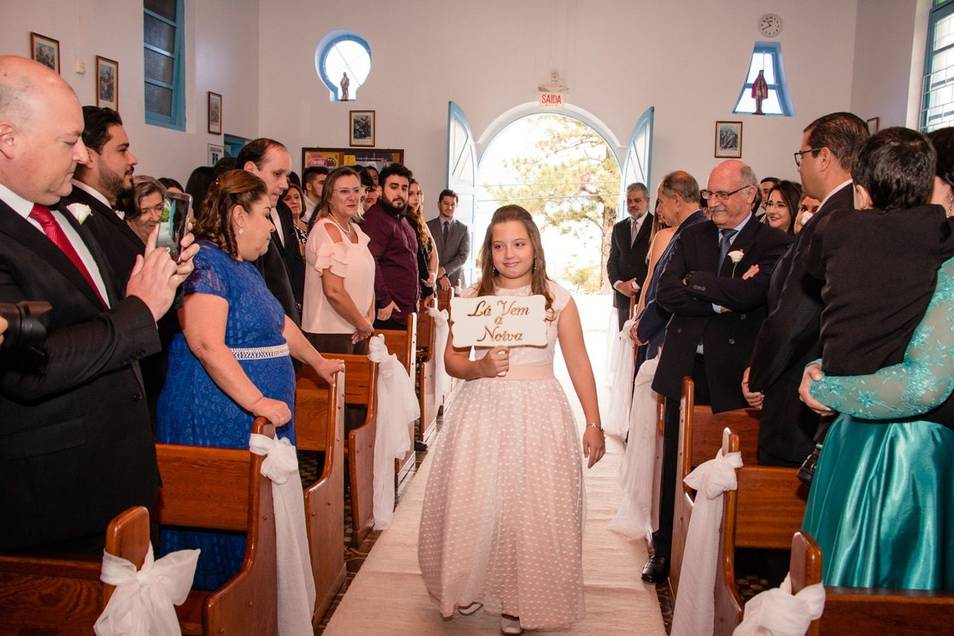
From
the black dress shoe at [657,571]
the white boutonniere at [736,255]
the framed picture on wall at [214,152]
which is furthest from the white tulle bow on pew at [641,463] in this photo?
the framed picture on wall at [214,152]

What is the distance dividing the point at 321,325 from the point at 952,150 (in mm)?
3589

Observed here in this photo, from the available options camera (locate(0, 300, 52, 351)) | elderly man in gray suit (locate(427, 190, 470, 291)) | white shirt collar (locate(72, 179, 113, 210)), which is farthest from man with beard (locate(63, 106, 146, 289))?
elderly man in gray suit (locate(427, 190, 470, 291))

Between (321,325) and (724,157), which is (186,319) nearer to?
(321,325)

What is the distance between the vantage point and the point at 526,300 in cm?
291

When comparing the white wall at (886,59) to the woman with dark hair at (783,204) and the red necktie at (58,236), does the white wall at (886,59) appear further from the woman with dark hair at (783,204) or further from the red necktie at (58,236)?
the red necktie at (58,236)

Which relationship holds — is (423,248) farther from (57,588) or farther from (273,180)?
(57,588)

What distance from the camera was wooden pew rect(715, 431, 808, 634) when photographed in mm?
2559

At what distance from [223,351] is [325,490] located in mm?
839

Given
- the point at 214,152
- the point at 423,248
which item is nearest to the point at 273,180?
the point at 423,248

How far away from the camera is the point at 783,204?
236 inches

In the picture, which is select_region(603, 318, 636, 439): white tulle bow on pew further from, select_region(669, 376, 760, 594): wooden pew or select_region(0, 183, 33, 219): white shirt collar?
select_region(0, 183, 33, 219): white shirt collar

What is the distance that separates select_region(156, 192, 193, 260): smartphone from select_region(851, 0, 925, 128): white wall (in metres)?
9.44

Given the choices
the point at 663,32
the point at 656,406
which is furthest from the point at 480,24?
the point at 656,406

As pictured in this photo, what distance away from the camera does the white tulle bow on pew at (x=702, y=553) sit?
8.65 ft
